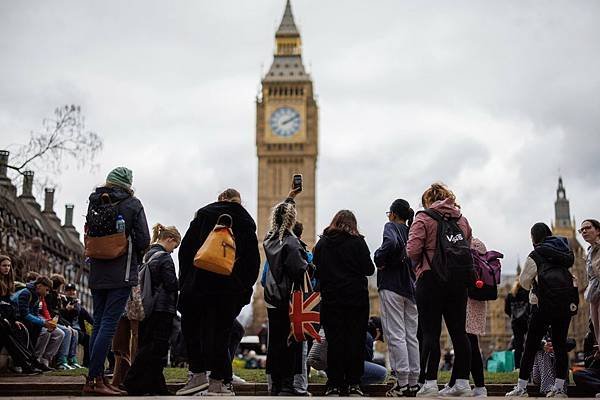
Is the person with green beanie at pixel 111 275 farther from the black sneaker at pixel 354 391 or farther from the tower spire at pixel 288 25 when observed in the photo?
the tower spire at pixel 288 25

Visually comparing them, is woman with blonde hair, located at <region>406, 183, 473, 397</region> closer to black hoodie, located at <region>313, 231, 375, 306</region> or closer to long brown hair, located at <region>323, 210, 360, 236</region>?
black hoodie, located at <region>313, 231, 375, 306</region>

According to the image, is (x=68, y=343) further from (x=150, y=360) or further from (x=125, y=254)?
(x=125, y=254)

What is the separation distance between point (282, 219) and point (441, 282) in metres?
1.71

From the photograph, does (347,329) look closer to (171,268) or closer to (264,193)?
(171,268)

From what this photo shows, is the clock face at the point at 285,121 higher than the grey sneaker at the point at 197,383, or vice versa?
the clock face at the point at 285,121

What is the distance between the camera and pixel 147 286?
888 centimetres

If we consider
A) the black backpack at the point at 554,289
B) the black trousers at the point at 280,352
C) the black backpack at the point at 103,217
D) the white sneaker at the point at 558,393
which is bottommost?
the white sneaker at the point at 558,393

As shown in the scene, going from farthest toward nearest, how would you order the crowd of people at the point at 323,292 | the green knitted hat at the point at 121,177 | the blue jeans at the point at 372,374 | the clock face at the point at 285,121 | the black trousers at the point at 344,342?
the clock face at the point at 285,121 < the blue jeans at the point at 372,374 < the black trousers at the point at 344,342 < the green knitted hat at the point at 121,177 < the crowd of people at the point at 323,292

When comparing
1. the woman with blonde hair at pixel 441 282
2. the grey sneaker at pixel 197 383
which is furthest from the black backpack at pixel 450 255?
the grey sneaker at pixel 197 383

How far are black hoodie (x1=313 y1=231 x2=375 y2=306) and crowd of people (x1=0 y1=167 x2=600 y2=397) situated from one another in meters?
0.01

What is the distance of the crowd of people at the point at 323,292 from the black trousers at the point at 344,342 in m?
0.01

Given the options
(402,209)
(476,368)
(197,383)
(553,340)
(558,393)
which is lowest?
(558,393)

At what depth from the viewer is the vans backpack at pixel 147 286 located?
879 centimetres

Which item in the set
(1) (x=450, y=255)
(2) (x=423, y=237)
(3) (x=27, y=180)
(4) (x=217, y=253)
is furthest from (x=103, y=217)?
(3) (x=27, y=180)
